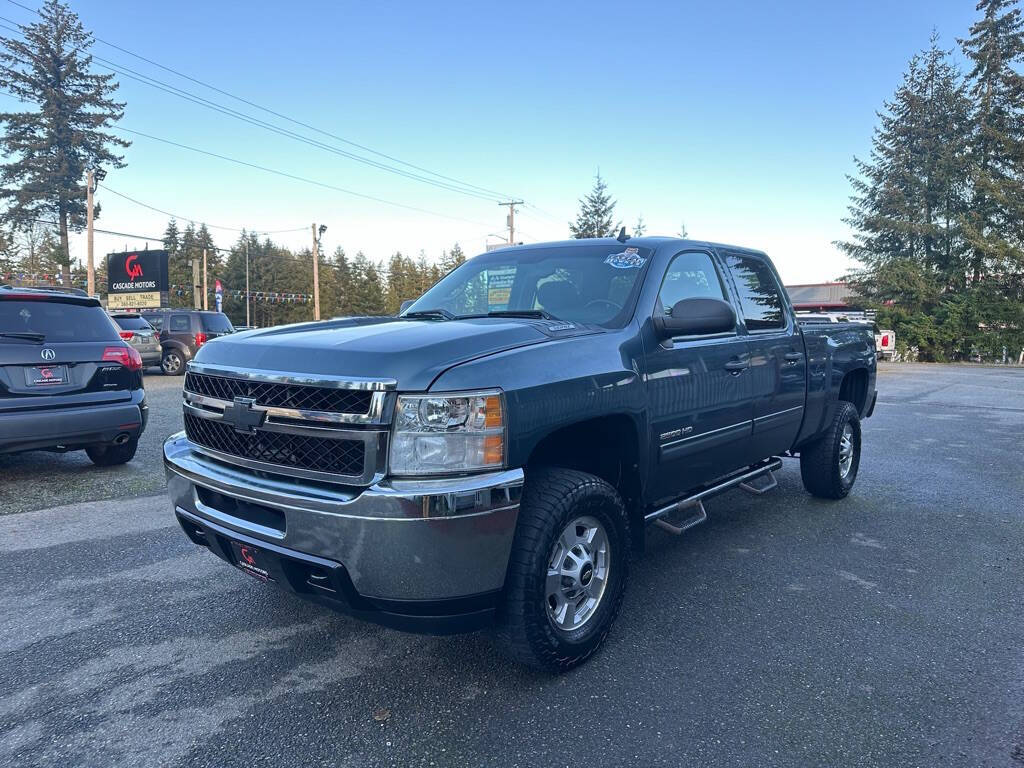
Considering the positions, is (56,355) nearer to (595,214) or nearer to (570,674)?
(570,674)

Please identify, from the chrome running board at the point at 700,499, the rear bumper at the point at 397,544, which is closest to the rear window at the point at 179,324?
the chrome running board at the point at 700,499

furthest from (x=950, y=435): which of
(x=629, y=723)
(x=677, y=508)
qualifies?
(x=629, y=723)

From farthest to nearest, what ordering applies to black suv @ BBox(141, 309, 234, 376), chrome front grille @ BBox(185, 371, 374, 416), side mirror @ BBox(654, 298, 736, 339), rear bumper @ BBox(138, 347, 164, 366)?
black suv @ BBox(141, 309, 234, 376) < rear bumper @ BBox(138, 347, 164, 366) < side mirror @ BBox(654, 298, 736, 339) < chrome front grille @ BBox(185, 371, 374, 416)

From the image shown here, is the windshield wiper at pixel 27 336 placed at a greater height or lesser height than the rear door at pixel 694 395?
greater

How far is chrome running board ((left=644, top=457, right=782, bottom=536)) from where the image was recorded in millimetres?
3537

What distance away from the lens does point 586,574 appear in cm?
287

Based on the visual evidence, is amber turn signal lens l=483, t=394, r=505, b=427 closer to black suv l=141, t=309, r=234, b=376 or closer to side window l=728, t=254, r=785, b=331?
side window l=728, t=254, r=785, b=331

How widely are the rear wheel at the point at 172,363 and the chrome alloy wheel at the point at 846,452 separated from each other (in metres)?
17.2

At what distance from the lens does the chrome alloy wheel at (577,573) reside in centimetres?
273

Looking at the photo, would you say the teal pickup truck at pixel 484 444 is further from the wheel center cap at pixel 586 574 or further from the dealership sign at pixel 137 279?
the dealership sign at pixel 137 279

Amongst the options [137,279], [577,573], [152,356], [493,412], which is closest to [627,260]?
[493,412]

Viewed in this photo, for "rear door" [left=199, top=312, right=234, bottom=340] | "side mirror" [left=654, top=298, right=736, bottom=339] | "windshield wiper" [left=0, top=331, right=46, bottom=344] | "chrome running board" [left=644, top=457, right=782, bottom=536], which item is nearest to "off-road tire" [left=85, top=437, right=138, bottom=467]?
"windshield wiper" [left=0, top=331, right=46, bottom=344]

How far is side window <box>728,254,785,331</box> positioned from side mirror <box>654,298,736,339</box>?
1051 mm

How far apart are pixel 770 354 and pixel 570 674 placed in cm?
251
